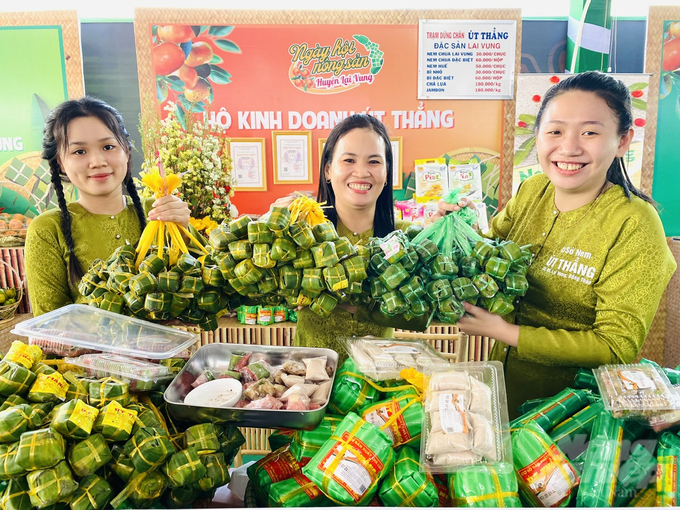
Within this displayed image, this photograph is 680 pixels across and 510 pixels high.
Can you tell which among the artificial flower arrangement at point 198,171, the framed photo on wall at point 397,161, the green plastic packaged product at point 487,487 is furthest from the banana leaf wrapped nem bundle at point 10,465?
the framed photo on wall at point 397,161

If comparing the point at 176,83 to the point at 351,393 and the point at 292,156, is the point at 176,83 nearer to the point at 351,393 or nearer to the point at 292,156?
the point at 292,156

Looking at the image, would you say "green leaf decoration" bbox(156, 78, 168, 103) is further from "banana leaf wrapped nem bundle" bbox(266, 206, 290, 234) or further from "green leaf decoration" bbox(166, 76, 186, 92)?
"banana leaf wrapped nem bundle" bbox(266, 206, 290, 234)

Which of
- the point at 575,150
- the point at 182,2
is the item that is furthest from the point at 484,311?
the point at 182,2

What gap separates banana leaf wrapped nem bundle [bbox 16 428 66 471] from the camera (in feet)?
2.91

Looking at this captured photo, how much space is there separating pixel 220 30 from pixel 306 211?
3474 mm

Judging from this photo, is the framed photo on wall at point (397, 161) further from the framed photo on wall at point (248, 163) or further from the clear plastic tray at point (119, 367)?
the clear plastic tray at point (119, 367)

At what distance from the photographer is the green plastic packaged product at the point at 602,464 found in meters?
0.96

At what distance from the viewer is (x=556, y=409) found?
3.77 feet

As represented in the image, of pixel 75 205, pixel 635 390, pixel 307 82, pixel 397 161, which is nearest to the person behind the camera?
pixel 635 390

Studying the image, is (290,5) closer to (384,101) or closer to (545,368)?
(384,101)

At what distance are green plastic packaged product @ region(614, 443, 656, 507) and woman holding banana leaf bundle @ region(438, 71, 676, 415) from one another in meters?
0.29

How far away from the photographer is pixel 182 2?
155 inches

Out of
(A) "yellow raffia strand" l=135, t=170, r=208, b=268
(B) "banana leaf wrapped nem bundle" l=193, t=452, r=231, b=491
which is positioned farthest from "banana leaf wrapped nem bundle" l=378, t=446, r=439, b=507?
(A) "yellow raffia strand" l=135, t=170, r=208, b=268

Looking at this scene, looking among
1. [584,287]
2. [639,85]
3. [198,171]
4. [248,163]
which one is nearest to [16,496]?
[584,287]
